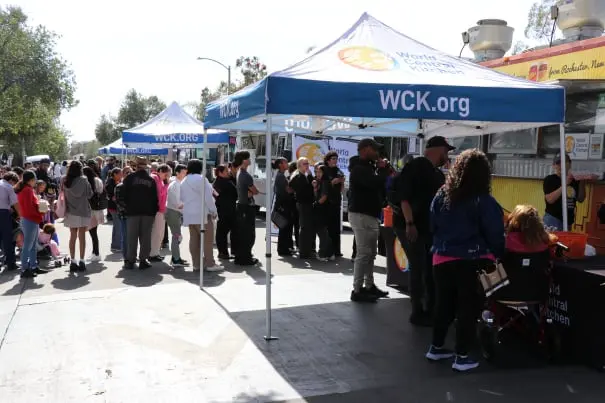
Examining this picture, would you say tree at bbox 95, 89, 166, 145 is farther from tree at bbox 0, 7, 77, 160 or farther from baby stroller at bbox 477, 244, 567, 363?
baby stroller at bbox 477, 244, 567, 363

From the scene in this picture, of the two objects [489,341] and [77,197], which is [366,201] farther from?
[77,197]

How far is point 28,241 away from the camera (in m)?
8.58

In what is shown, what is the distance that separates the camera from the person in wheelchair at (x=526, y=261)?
465 centimetres

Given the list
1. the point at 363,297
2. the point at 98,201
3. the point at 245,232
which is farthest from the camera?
the point at 98,201

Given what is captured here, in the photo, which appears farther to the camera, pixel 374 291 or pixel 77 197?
pixel 77 197

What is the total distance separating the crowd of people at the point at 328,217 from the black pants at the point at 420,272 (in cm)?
1

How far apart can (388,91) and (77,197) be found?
5491 mm

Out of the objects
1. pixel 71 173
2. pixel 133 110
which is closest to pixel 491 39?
pixel 71 173

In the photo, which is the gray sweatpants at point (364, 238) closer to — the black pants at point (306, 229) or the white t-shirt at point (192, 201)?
the white t-shirt at point (192, 201)

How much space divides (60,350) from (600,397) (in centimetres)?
460

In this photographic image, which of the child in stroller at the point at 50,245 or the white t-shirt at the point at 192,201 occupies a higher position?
the white t-shirt at the point at 192,201

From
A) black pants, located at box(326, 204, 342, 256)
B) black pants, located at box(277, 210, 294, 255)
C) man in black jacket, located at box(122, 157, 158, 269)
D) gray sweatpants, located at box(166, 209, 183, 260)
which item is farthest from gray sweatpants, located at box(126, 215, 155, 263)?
black pants, located at box(326, 204, 342, 256)

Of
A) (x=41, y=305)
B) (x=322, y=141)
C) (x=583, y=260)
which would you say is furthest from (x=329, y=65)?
(x=322, y=141)

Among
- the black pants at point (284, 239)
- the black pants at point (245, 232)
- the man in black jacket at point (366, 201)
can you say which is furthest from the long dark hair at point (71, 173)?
the man in black jacket at point (366, 201)
